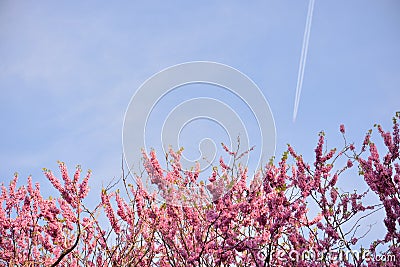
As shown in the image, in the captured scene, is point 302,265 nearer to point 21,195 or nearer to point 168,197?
point 168,197

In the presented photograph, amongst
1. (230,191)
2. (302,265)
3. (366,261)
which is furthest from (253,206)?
(366,261)

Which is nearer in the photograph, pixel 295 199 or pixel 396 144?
pixel 295 199

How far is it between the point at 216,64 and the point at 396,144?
9.00 ft

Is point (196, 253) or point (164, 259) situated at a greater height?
point (164, 259)

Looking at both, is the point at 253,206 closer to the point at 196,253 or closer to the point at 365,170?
the point at 196,253

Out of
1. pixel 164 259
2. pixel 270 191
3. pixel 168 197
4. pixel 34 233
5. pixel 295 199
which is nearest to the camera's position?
pixel 270 191

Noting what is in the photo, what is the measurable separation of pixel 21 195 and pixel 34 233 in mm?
1174

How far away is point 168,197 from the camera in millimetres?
5598

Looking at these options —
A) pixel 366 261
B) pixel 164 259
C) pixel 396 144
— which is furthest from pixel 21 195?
pixel 396 144

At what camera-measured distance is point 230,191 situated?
5.34 metres

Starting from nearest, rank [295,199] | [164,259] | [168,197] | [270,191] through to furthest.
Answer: [270,191] → [295,199] → [168,197] → [164,259]

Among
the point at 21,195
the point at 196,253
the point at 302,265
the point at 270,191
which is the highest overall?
the point at 21,195

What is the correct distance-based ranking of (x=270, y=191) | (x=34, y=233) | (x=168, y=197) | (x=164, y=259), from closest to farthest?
(x=270, y=191) → (x=168, y=197) → (x=164, y=259) → (x=34, y=233)

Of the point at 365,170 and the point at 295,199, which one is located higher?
the point at 365,170
